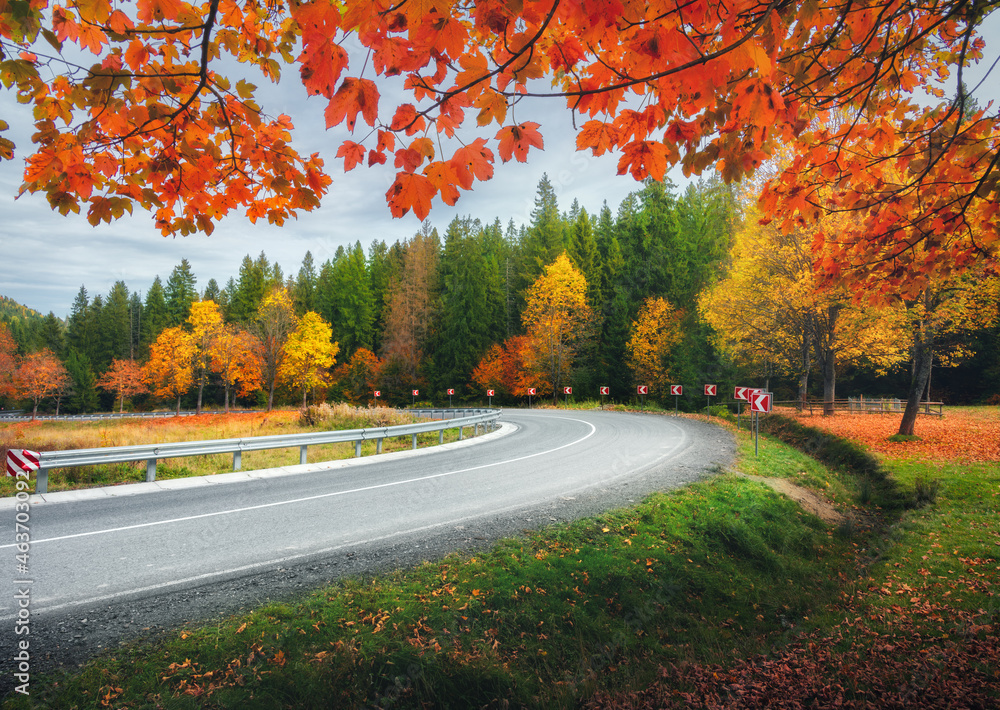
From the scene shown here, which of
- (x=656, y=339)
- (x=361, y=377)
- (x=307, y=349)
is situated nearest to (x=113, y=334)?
(x=307, y=349)

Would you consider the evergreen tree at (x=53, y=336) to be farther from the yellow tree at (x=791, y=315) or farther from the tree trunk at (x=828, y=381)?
the tree trunk at (x=828, y=381)

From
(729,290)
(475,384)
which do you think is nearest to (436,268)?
(475,384)

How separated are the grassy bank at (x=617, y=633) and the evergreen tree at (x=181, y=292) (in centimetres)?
6377

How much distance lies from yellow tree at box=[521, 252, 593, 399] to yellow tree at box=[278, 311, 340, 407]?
61.2ft

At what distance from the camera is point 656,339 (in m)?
30.6

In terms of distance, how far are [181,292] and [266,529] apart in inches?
2517

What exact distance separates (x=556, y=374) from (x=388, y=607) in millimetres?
30962

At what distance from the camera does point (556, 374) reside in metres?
34.3

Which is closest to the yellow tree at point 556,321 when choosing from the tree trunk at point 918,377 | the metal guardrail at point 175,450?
the tree trunk at point 918,377

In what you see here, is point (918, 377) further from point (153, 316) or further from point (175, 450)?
point (153, 316)

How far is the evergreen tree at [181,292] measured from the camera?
181ft

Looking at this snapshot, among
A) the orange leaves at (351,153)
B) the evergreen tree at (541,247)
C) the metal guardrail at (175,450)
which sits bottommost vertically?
the metal guardrail at (175,450)

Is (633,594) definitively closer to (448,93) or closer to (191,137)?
(448,93)

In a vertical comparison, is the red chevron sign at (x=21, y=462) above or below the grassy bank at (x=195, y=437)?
above
